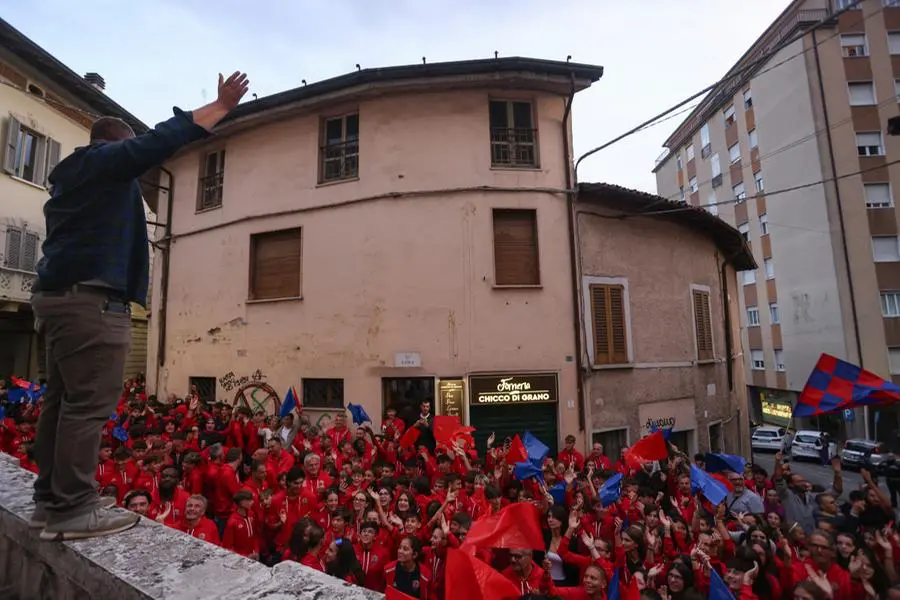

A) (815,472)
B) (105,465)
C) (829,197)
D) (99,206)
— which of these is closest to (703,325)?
(815,472)

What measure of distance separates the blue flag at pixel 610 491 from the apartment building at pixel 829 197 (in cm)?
2023

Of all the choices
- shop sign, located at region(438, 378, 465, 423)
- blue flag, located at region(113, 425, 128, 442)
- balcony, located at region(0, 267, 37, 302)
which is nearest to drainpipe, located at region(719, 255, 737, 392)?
shop sign, located at region(438, 378, 465, 423)

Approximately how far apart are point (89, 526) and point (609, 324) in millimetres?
11867

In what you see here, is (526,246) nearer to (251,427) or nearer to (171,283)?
(251,427)

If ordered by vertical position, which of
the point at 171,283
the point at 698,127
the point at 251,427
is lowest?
the point at 251,427

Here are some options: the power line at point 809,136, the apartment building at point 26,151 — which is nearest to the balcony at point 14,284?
the apartment building at point 26,151

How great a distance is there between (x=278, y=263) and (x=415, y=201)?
160 inches

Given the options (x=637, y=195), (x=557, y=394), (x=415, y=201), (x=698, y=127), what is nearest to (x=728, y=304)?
(x=637, y=195)

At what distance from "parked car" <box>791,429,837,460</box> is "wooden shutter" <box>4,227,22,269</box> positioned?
113 ft

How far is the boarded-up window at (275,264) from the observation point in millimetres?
13203

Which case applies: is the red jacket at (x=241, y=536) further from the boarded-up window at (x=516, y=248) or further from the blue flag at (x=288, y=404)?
the boarded-up window at (x=516, y=248)

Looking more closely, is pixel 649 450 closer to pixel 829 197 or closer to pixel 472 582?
pixel 472 582

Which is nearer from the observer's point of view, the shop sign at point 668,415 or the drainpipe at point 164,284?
the shop sign at point 668,415

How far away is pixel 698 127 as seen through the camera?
37719 mm
